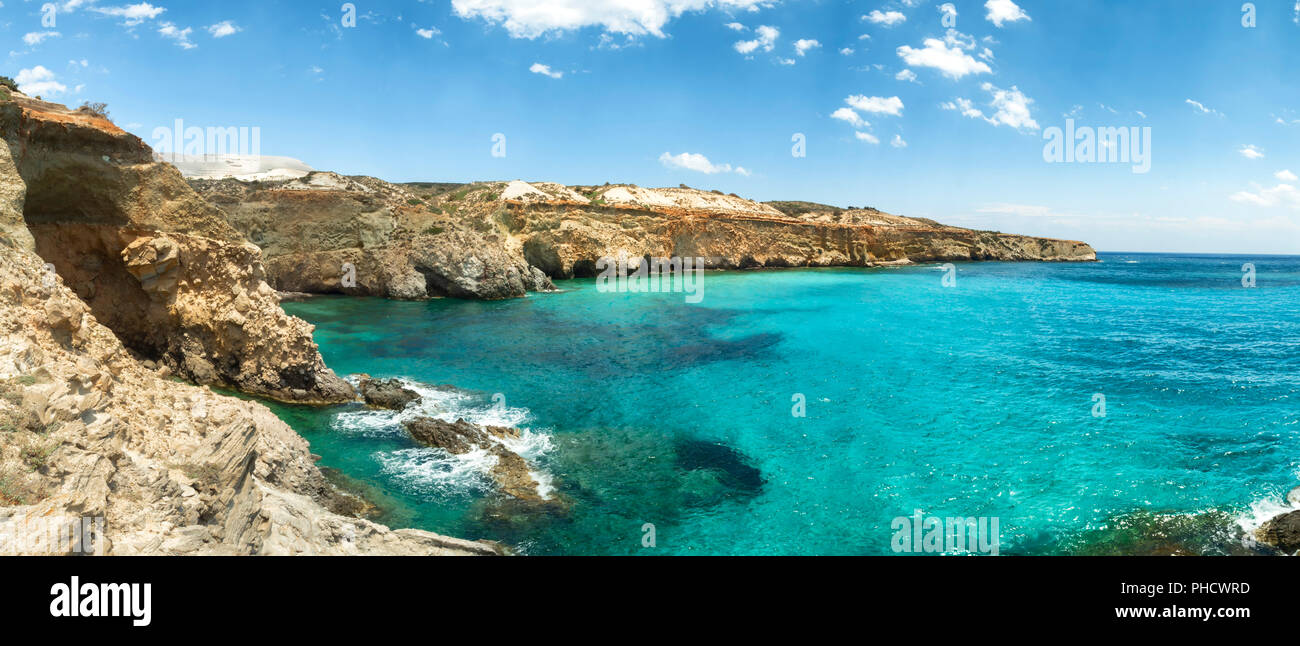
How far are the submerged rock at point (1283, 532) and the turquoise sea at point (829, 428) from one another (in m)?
0.39

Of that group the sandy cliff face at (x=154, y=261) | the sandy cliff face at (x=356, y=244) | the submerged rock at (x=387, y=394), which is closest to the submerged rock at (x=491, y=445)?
the submerged rock at (x=387, y=394)

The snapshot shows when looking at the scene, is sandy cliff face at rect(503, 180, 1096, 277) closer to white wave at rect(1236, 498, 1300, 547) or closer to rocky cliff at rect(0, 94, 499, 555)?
rocky cliff at rect(0, 94, 499, 555)

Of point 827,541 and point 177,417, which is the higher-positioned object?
point 177,417

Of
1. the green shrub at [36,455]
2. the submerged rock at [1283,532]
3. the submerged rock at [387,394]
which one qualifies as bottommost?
the submerged rock at [1283,532]

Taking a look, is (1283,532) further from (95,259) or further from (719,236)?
(719,236)

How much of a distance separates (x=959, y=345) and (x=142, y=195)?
2943 cm

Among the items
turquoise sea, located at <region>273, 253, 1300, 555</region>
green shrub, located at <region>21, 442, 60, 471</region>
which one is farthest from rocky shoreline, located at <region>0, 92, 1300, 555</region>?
turquoise sea, located at <region>273, 253, 1300, 555</region>

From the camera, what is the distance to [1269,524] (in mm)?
10859

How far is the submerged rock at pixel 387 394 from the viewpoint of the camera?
17.0 metres

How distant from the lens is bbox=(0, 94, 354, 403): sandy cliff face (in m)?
12.6

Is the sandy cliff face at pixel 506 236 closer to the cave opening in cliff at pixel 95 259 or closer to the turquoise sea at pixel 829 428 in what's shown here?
the turquoise sea at pixel 829 428
